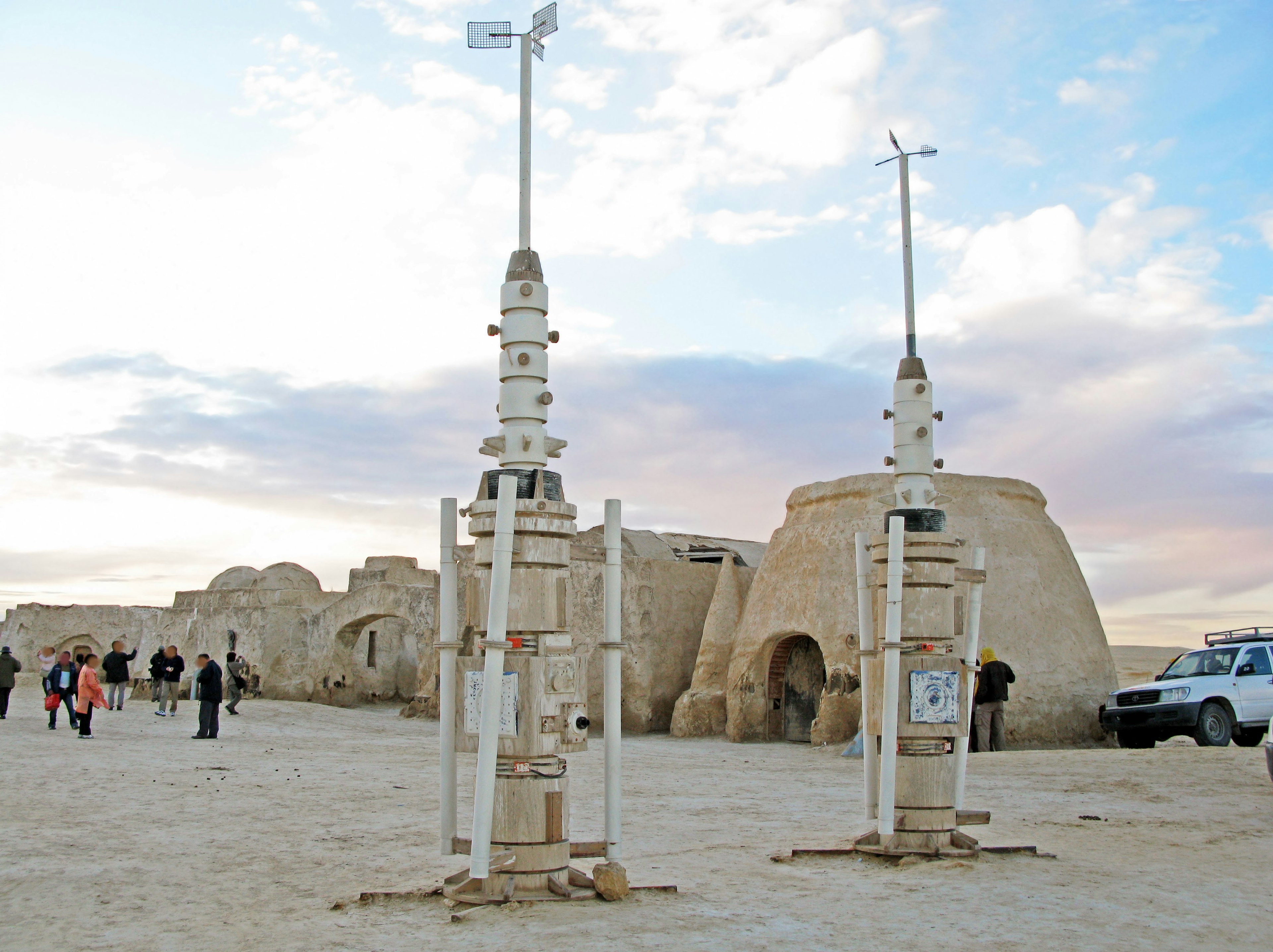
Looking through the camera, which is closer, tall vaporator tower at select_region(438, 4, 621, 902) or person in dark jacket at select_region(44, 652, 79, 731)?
tall vaporator tower at select_region(438, 4, 621, 902)

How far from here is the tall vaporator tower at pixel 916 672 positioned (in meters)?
7.23

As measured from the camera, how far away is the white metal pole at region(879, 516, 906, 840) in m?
7.13

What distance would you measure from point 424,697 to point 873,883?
15.4 meters

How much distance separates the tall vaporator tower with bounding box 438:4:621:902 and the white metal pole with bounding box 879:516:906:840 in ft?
6.35

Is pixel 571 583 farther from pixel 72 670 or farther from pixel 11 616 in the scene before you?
pixel 11 616

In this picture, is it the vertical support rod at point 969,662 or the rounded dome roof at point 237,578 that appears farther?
the rounded dome roof at point 237,578

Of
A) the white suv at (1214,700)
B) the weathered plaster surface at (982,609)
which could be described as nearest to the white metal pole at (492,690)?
the weathered plaster surface at (982,609)

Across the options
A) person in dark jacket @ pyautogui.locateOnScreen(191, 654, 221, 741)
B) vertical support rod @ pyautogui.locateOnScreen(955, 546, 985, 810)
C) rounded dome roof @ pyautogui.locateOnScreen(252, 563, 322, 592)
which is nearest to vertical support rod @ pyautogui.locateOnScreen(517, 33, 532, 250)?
vertical support rod @ pyautogui.locateOnScreen(955, 546, 985, 810)

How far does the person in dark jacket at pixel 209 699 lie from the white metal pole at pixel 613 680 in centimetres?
1056

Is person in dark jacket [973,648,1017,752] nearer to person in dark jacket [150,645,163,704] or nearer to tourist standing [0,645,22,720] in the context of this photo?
person in dark jacket [150,645,163,704]

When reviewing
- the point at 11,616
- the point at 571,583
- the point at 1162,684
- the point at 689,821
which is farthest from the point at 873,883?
the point at 11,616

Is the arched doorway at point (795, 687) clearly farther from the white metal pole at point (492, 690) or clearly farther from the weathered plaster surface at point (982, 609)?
the white metal pole at point (492, 690)

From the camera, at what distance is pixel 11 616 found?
101 feet

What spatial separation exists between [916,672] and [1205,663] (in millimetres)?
9436
